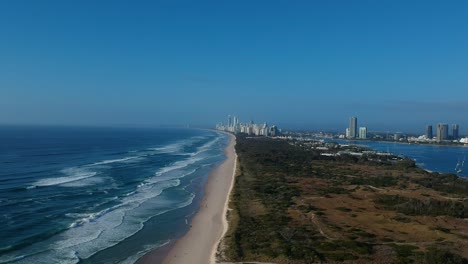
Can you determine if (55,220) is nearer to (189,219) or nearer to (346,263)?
(189,219)

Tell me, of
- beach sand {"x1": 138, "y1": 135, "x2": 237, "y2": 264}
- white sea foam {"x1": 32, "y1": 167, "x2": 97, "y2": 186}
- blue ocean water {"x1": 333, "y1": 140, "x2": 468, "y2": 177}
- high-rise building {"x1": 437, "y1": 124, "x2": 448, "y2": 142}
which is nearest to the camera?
beach sand {"x1": 138, "y1": 135, "x2": 237, "y2": 264}

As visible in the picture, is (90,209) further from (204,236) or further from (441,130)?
(441,130)

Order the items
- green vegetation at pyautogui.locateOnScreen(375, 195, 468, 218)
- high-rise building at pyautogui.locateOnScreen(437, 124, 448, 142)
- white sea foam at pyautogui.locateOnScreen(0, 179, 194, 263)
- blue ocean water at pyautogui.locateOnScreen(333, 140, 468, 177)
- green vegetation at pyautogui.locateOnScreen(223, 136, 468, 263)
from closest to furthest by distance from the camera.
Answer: white sea foam at pyautogui.locateOnScreen(0, 179, 194, 263)
green vegetation at pyautogui.locateOnScreen(223, 136, 468, 263)
green vegetation at pyautogui.locateOnScreen(375, 195, 468, 218)
blue ocean water at pyautogui.locateOnScreen(333, 140, 468, 177)
high-rise building at pyautogui.locateOnScreen(437, 124, 448, 142)

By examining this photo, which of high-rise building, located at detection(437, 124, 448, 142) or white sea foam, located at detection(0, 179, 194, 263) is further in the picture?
high-rise building, located at detection(437, 124, 448, 142)

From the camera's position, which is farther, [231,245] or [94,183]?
[94,183]

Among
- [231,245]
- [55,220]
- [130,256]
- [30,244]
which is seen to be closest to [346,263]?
[231,245]

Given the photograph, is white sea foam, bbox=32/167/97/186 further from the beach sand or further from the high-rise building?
the high-rise building

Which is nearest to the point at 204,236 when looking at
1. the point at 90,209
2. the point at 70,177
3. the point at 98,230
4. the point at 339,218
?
the point at 98,230

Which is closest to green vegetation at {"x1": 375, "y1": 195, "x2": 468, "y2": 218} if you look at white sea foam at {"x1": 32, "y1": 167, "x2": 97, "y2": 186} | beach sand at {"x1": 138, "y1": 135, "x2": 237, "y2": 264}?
beach sand at {"x1": 138, "y1": 135, "x2": 237, "y2": 264}
